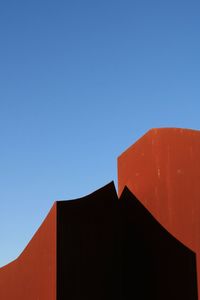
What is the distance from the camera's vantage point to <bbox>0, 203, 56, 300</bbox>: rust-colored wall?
30.7ft

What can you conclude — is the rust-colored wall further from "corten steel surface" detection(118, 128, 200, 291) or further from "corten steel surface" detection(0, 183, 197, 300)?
"corten steel surface" detection(118, 128, 200, 291)

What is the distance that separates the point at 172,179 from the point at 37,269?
10.4 feet

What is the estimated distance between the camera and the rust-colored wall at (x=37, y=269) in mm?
9359

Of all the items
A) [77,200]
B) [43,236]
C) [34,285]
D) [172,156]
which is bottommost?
[34,285]

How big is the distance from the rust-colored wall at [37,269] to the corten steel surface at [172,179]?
2574mm

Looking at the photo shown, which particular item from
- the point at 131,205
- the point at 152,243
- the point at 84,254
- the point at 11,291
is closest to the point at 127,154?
the point at 131,205

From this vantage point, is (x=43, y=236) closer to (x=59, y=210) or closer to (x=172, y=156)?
(x=59, y=210)

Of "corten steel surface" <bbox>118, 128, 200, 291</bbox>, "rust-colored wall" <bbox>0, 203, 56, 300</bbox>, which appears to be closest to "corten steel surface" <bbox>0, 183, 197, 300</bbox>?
"rust-colored wall" <bbox>0, 203, 56, 300</bbox>

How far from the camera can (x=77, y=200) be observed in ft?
34.2

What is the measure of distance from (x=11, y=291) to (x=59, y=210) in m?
1.96

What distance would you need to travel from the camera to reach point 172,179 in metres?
11.1

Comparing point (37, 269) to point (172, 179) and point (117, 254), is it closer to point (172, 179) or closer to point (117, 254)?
point (117, 254)

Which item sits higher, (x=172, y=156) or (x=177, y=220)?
(x=172, y=156)

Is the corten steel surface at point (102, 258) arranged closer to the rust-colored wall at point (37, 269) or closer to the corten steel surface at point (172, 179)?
the rust-colored wall at point (37, 269)
